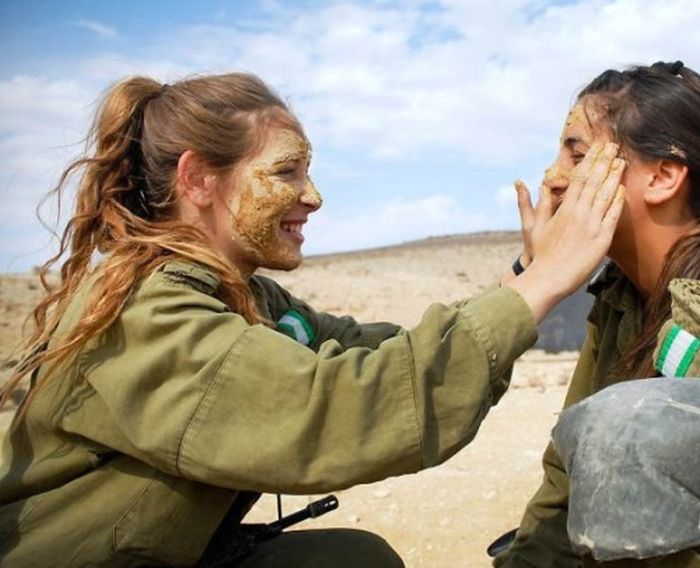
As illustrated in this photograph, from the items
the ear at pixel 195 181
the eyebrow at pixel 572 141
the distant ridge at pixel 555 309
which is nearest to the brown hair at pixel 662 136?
the eyebrow at pixel 572 141

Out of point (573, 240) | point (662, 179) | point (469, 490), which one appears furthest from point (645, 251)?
point (469, 490)

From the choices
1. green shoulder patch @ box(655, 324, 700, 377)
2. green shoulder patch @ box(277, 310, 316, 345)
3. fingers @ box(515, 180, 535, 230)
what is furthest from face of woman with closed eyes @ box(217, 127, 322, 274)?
green shoulder patch @ box(655, 324, 700, 377)

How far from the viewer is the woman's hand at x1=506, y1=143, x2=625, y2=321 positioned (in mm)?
2418

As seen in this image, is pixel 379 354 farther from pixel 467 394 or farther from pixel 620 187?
pixel 620 187

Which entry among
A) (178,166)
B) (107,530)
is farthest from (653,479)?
(178,166)

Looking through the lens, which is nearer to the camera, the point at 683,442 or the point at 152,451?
the point at 683,442

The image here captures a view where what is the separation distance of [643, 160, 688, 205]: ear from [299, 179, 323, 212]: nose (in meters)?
1.06

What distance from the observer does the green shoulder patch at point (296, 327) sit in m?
3.29

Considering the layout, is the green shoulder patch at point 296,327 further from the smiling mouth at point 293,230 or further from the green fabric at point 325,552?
the green fabric at point 325,552

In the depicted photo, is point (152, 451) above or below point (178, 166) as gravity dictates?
below

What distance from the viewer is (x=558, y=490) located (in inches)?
134

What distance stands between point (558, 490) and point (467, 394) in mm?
1298

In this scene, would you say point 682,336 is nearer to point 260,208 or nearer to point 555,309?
point 260,208

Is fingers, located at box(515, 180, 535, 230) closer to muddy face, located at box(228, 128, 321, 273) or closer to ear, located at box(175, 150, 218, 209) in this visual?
muddy face, located at box(228, 128, 321, 273)
